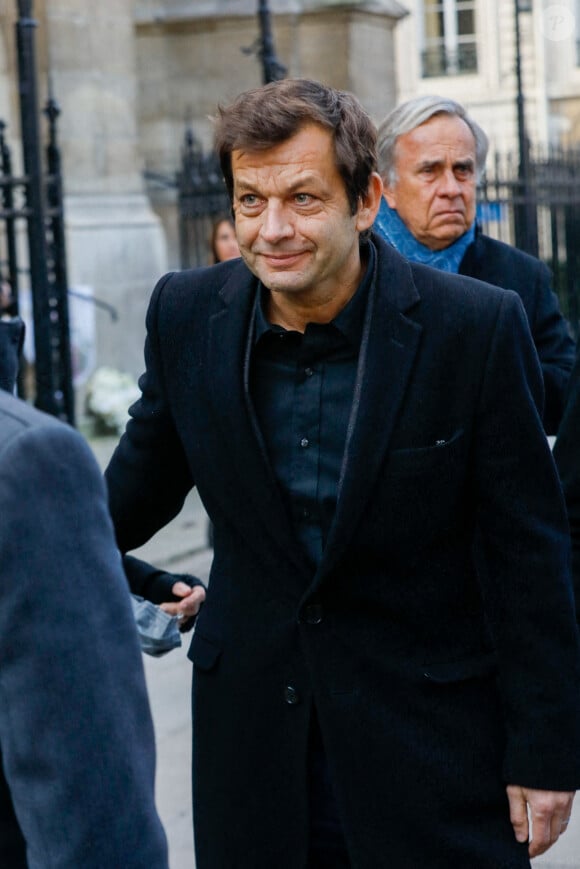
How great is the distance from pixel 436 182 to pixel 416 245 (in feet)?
0.54

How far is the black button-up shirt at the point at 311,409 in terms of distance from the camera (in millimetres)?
2922

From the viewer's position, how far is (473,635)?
9.86 feet

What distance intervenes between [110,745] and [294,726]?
1.15 metres

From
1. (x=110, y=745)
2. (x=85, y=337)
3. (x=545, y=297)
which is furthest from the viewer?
(x=85, y=337)

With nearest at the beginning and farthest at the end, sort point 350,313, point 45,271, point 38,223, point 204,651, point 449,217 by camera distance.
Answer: point 350,313, point 204,651, point 449,217, point 45,271, point 38,223

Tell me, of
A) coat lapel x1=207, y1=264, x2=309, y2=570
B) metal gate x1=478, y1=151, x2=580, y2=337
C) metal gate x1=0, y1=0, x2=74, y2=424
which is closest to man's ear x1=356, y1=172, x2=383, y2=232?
coat lapel x1=207, y1=264, x2=309, y2=570

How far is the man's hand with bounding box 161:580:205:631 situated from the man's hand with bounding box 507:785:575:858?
677 millimetres

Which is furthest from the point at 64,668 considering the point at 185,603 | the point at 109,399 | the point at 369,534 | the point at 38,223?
the point at 109,399

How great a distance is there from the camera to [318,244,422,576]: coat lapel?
283cm

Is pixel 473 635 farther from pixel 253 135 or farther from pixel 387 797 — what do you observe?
pixel 253 135

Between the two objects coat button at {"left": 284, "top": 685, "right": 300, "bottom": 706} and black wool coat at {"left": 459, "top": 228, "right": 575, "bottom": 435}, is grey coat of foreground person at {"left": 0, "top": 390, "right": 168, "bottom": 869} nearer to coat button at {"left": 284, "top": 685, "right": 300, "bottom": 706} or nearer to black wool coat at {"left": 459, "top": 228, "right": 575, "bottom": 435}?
coat button at {"left": 284, "top": 685, "right": 300, "bottom": 706}

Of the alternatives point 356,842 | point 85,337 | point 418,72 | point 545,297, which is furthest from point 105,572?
point 418,72

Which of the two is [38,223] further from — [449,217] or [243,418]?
[243,418]

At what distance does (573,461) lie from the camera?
3.62 metres
